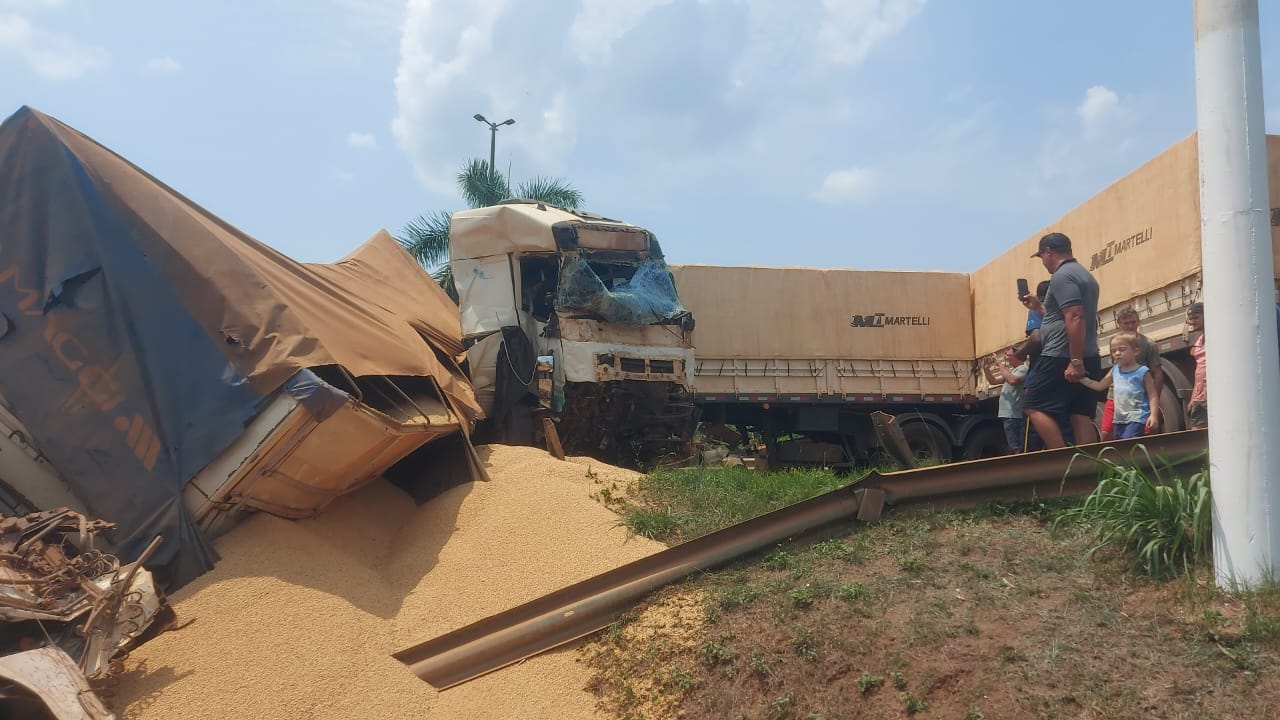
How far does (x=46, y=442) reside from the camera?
575 cm

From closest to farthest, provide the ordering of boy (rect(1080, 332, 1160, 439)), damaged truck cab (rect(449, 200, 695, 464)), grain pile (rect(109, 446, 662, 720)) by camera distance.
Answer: grain pile (rect(109, 446, 662, 720)) → boy (rect(1080, 332, 1160, 439)) → damaged truck cab (rect(449, 200, 695, 464))

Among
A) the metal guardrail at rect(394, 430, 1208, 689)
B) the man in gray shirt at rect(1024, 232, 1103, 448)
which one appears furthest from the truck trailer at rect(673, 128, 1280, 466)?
the metal guardrail at rect(394, 430, 1208, 689)

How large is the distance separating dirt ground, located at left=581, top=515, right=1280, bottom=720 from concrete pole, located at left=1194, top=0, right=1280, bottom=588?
1.07 feet

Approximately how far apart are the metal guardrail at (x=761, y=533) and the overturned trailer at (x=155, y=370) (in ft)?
5.18

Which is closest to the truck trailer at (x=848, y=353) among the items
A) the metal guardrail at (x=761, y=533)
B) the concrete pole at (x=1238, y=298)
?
the metal guardrail at (x=761, y=533)

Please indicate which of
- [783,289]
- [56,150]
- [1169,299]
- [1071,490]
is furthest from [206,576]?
[783,289]

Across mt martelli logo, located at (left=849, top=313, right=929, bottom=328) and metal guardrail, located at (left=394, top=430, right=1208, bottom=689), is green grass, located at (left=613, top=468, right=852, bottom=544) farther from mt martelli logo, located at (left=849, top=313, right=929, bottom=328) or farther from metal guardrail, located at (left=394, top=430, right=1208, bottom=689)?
mt martelli logo, located at (left=849, top=313, right=929, bottom=328)

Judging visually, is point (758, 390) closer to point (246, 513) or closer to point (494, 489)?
point (494, 489)

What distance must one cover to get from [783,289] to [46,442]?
10.2 meters

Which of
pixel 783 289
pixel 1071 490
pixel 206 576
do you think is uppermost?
pixel 783 289

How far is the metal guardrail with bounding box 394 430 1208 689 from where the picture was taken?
4.66 m

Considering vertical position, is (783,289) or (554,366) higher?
(783,289)

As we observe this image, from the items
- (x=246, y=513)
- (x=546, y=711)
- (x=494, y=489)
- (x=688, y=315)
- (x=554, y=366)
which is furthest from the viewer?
(x=688, y=315)

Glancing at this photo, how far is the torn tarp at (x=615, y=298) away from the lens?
31.4ft
